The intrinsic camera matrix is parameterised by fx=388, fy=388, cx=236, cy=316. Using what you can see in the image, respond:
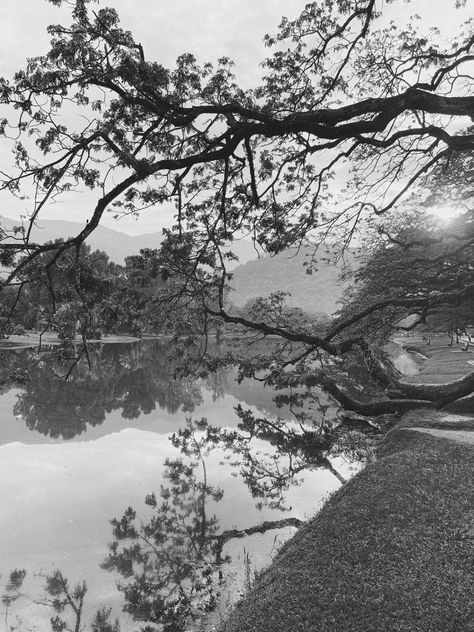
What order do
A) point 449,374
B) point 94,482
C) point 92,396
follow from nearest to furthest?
point 94,482 → point 92,396 → point 449,374

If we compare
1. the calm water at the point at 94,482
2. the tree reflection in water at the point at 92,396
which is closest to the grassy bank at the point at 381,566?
the calm water at the point at 94,482

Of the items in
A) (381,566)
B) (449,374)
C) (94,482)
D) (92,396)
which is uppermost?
(92,396)

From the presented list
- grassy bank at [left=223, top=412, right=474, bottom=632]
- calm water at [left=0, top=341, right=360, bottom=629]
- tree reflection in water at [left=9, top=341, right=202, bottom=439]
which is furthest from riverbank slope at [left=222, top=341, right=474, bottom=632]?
tree reflection in water at [left=9, top=341, right=202, bottom=439]

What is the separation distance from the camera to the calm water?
839 cm

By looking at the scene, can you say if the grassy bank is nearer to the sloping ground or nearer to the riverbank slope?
the riverbank slope

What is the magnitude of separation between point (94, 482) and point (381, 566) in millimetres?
10284

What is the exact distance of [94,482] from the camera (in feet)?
43.6

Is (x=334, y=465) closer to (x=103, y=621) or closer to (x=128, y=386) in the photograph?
(x=103, y=621)

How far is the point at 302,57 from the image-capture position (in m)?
11.2

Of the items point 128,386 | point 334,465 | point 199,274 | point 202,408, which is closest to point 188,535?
point 334,465

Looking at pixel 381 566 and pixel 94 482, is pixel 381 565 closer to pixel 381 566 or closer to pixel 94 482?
pixel 381 566

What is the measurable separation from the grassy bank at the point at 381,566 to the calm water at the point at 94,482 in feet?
5.84

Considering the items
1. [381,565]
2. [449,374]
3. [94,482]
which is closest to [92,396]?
[94,482]

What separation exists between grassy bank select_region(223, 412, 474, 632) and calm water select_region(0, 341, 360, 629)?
1.78 m
